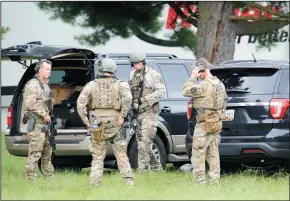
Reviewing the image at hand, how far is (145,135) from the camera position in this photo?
11.7 metres

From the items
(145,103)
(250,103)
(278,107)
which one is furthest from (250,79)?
(145,103)

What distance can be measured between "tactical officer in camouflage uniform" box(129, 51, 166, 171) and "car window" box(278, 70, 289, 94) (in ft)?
5.82

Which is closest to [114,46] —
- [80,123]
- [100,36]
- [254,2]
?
[100,36]

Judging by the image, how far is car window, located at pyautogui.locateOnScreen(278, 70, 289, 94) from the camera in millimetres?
10422

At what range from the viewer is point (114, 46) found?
1922 cm

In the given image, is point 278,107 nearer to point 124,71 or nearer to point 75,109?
point 124,71

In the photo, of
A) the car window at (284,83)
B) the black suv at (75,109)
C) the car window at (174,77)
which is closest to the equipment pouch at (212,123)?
the car window at (284,83)

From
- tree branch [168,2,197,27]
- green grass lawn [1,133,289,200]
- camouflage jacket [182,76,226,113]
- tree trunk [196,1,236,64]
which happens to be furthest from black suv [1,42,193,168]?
tree branch [168,2,197,27]

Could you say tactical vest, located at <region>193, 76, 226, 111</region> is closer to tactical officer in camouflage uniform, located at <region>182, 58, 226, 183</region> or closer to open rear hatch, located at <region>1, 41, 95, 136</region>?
tactical officer in camouflage uniform, located at <region>182, 58, 226, 183</region>

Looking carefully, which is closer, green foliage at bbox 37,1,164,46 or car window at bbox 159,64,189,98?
car window at bbox 159,64,189,98

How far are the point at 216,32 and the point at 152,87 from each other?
598cm

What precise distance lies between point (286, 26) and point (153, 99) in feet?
26.6

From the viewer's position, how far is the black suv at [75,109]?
11898mm

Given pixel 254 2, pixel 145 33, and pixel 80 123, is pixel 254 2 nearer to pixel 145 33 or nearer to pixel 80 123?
pixel 145 33
